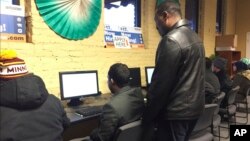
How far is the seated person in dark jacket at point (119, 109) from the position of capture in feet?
6.15

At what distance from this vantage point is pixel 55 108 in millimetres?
1647

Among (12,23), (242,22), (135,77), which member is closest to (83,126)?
(135,77)

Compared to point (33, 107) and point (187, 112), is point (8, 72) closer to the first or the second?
point (33, 107)

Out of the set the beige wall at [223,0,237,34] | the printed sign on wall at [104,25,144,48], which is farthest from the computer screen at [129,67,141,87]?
the beige wall at [223,0,237,34]

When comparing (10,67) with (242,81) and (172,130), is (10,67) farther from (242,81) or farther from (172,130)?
(242,81)

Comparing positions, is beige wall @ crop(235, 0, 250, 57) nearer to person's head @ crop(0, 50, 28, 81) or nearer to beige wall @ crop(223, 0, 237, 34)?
beige wall @ crop(223, 0, 237, 34)

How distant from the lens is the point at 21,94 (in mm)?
1483

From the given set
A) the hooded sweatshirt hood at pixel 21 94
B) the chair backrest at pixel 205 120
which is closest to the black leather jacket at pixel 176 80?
the chair backrest at pixel 205 120

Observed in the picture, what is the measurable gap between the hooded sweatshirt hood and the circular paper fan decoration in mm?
1552

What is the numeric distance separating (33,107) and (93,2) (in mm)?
2255

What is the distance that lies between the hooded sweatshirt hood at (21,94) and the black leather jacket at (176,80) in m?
0.76

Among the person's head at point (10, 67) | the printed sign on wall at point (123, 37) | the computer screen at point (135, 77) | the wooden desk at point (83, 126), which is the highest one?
the printed sign on wall at point (123, 37)

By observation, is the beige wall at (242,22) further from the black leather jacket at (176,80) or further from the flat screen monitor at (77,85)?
the black leather jacket at (176,80)

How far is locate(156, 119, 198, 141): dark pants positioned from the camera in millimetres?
1964
